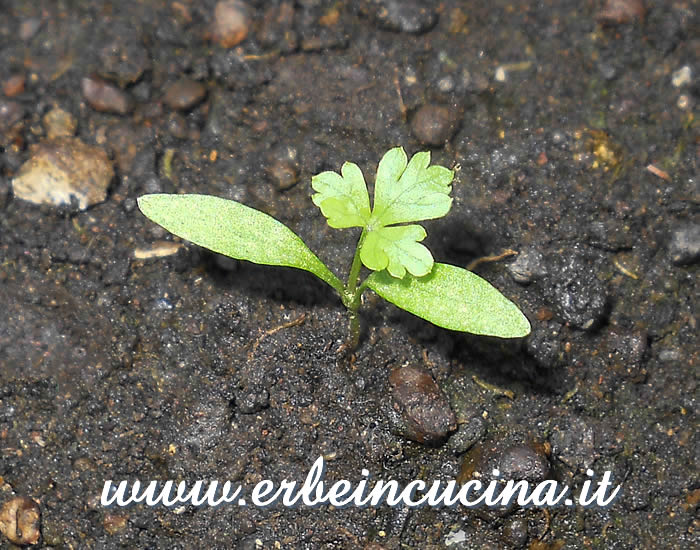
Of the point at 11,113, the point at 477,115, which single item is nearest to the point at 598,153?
the point at 477,115

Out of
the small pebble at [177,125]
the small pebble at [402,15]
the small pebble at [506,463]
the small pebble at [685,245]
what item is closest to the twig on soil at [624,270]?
the small pebble at [685,245]

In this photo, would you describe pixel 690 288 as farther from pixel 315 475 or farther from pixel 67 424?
pixel 67 424

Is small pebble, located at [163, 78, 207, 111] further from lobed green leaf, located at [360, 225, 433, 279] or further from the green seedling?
lobed green leaf, located at [360, 225, 433, 279]

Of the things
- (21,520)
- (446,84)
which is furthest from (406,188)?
(21,520)

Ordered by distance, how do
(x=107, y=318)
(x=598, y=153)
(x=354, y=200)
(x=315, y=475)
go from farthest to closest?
(x=598, y=153) < (x=107, y=318) < (x=315, y=475) < (x=354, y=200)

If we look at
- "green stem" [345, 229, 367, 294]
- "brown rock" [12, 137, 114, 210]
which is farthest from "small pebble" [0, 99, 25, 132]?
"green stem" [345, 229, 367, 294]

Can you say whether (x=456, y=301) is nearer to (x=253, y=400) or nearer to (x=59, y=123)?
(x=253, y=400)

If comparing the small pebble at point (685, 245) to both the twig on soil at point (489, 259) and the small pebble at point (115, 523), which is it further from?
the small pebble at point (115, 523)
